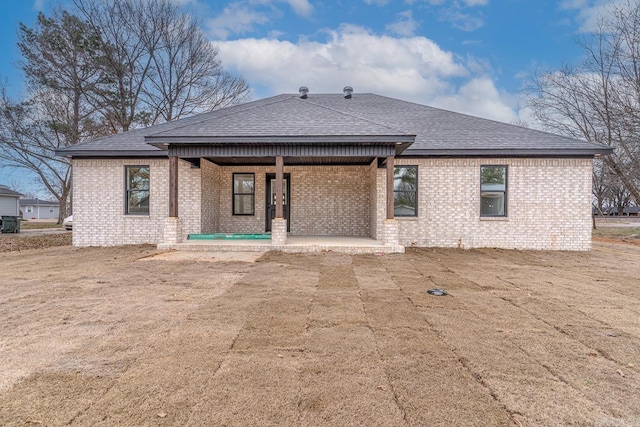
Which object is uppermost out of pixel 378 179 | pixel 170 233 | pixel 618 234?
pixel 378 179

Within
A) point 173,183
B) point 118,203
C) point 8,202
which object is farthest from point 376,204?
point 8,202

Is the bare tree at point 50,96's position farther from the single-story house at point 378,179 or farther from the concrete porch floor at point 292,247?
the concrete porch floor at point 292,247

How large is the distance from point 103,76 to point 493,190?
22.8 m

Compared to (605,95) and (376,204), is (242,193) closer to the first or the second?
(376,204)

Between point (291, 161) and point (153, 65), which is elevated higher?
point (153, 65)

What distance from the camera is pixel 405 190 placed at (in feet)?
34.2

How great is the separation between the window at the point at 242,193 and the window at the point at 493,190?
317 inches

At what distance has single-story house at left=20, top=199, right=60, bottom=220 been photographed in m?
55.2

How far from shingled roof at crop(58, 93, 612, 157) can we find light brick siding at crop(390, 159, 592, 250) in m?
0.45

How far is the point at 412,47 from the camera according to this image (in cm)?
2084

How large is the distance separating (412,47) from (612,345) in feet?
71.3

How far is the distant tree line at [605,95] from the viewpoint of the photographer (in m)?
15.4

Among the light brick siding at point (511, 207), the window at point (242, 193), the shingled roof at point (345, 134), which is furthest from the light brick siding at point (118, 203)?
the light brick siding at point (511, 207)

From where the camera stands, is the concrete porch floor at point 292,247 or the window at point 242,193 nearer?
the concrete porch floor at point 292,247
